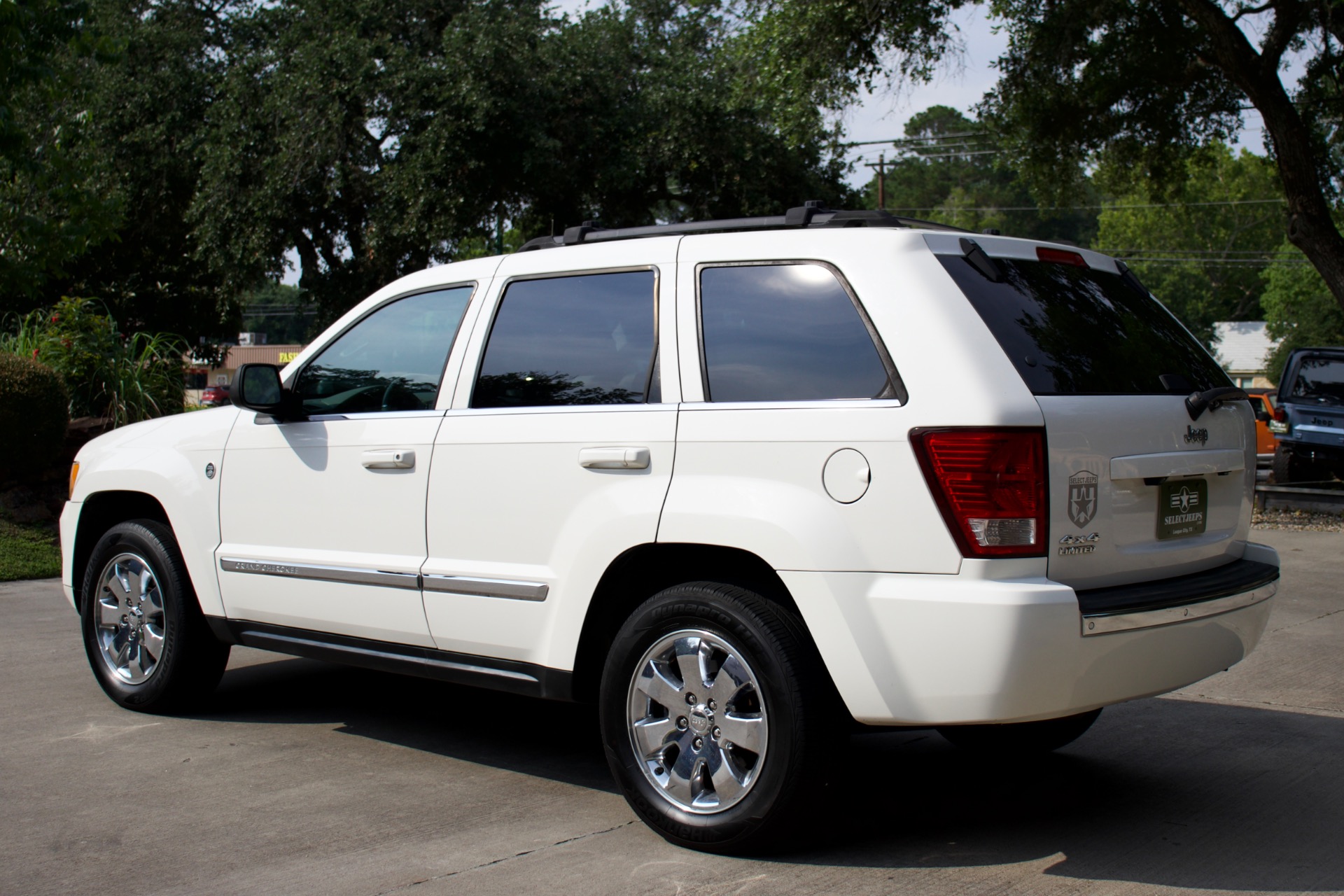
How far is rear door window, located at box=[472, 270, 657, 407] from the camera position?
440cm

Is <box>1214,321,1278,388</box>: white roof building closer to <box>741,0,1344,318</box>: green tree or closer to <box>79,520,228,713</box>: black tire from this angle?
<box>741,0,1344,318</box>: green tree

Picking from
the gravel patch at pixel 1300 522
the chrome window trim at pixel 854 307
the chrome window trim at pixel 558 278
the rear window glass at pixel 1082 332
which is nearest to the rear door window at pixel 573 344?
the chrome window trim at pixel 558 278

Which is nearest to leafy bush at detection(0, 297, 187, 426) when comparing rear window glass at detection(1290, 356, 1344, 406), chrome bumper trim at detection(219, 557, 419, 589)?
chrome bumper trim at detection(219, 557, 419, 589)

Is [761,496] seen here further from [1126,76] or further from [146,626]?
[1126,76]

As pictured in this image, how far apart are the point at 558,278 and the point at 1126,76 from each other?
14.9m

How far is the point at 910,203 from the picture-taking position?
126 m

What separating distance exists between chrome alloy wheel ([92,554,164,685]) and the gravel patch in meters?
11.8

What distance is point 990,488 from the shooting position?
141 inches

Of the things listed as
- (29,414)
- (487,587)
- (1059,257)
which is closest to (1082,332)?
(1059,257)

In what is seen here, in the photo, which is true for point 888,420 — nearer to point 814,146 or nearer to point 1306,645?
point 1306,645

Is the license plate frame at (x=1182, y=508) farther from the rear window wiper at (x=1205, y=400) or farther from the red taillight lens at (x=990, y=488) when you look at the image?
the red taillight lens at (x=990, y=488)

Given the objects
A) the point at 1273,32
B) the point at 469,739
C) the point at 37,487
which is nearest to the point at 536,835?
the point at 469,739

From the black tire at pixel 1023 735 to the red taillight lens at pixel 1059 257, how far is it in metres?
1.70

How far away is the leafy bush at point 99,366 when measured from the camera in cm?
1263
